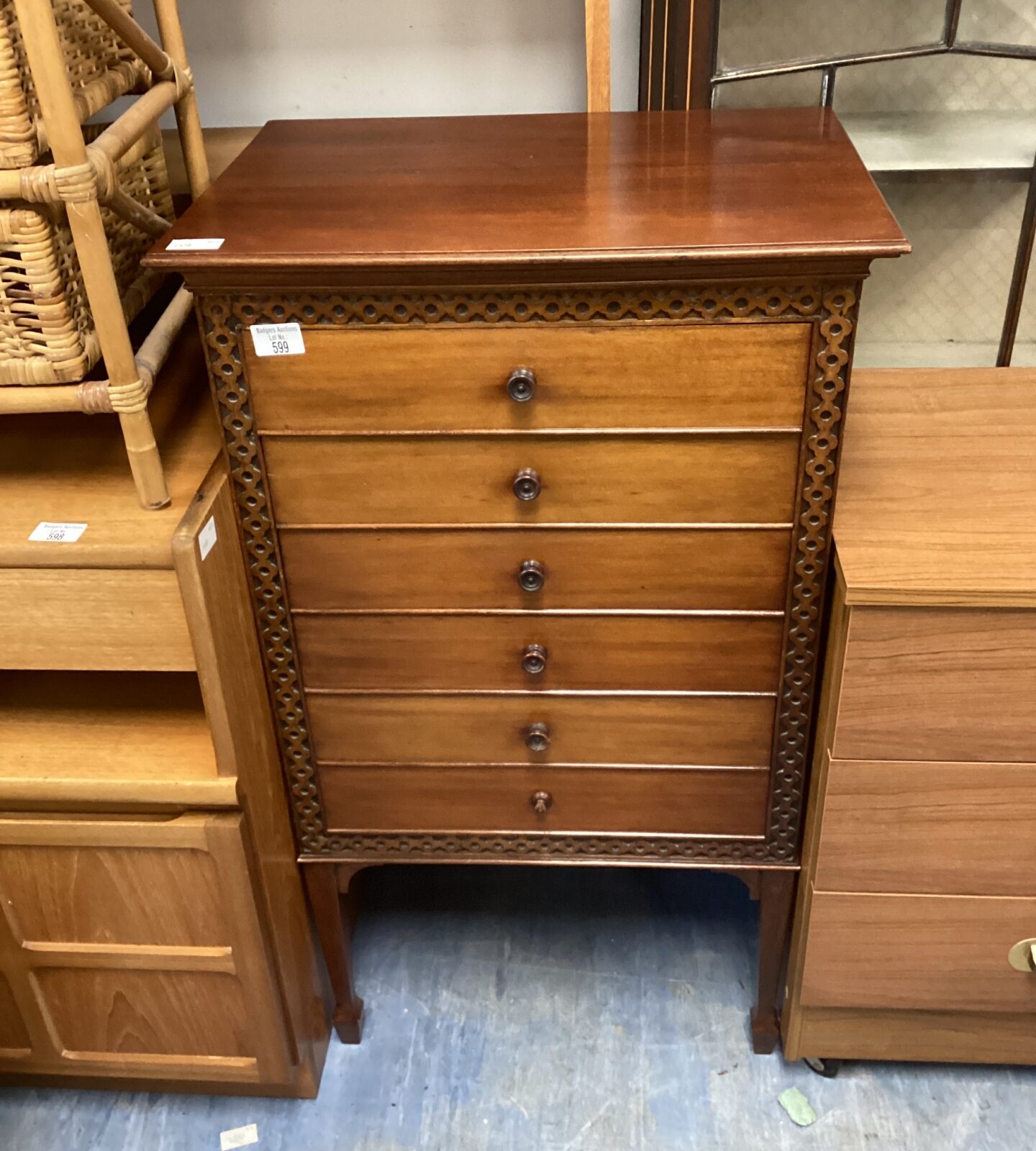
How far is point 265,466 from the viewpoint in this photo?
1045 mm

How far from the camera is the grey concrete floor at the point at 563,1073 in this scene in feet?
4.42

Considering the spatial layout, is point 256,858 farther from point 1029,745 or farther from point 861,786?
point 1029,745

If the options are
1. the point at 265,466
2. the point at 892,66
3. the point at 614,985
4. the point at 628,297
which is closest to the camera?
the point at 628,297

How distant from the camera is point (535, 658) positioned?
1.13 meters

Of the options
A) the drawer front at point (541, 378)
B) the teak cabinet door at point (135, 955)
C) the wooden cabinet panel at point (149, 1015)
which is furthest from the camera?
the wooden cabinet panel at point (149, 1015)

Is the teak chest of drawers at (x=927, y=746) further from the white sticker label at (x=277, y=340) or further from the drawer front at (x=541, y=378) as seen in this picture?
the white sticker label at (x=277, y=340)

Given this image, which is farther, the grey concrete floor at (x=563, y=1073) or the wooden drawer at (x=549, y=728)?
the grey concrete floor at (x=563, y=1073)

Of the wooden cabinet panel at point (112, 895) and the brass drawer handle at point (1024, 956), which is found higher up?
the wooden cabinet panel at point (112, 895)

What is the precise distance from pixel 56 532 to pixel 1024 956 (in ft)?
3.66

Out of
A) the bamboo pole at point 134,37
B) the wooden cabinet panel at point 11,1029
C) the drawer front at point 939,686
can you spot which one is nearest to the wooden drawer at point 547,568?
the drawer front at point 939,686

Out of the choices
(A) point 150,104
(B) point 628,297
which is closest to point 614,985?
(B) point 628,297

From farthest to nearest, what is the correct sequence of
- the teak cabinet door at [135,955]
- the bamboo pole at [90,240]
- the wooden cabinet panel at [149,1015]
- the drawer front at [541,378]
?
the wooden cabinet panel at [149,1015] → the teak cabinet door at [135,955] → the drawer front at [541,378] → the bamboo pole at [90,240]

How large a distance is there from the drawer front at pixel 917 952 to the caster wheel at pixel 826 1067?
15cm

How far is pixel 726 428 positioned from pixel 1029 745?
447mm
